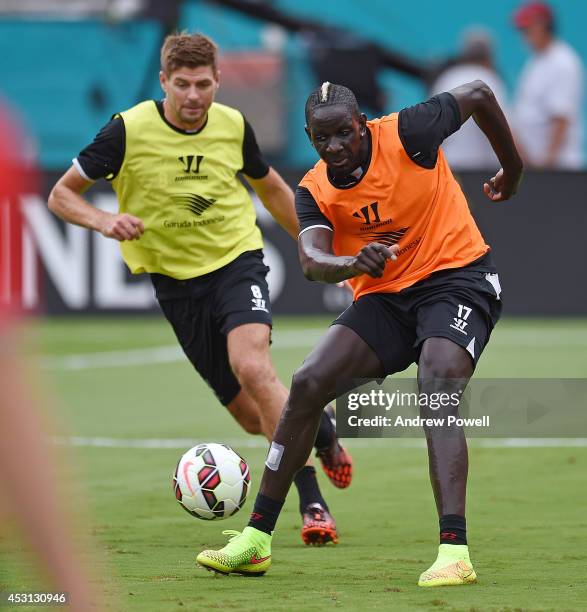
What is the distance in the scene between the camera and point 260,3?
23.8 metres

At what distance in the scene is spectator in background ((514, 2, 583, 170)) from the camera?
666 inches

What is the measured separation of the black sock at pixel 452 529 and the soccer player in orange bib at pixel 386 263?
1.96 feet

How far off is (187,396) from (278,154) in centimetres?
934

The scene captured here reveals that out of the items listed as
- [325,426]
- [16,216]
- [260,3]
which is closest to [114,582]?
[325,426]

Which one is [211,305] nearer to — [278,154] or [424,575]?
[424,575]

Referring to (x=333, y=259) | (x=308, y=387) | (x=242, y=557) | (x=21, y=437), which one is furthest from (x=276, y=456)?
(x=21, y=437)

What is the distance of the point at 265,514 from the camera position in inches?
263

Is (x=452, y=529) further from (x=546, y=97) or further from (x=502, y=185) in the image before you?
(x=546, y=97)

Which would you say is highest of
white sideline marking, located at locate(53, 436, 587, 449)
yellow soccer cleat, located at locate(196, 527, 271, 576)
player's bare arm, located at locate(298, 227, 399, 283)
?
player's bare arm, located at locate(298, 227, 399, 283)

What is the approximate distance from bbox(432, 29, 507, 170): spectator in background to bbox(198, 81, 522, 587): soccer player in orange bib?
10.4 metres

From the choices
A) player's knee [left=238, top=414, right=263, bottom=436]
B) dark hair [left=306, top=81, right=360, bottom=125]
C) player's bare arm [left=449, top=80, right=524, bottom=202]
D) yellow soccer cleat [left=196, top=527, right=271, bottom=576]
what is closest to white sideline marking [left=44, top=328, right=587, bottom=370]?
player's knee [left=238, top=414, right=263, bottom=436]

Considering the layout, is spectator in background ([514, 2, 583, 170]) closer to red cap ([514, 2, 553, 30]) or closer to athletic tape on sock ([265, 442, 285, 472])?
red cap ([514, 2, 553, 30])

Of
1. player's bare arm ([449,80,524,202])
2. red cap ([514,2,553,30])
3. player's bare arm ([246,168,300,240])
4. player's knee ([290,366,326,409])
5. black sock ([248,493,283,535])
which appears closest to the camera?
player's knee ([290,366,326,409])

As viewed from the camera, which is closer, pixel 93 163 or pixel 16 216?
→ pixel 16 216
